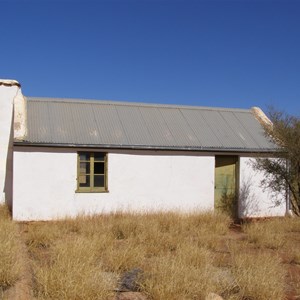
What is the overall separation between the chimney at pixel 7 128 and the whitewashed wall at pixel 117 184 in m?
1.53

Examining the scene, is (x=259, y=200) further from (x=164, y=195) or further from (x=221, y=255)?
(x=221, y=255)

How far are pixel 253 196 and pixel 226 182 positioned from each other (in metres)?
1.03

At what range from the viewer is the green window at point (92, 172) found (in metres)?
12.6

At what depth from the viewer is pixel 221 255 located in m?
7.79

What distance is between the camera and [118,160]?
12.7 m

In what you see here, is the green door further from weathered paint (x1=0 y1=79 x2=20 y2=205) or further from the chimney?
weathered paint (x1=0 y1=79 x2=20 y2=205)

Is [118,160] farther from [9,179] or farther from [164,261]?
[164,261]

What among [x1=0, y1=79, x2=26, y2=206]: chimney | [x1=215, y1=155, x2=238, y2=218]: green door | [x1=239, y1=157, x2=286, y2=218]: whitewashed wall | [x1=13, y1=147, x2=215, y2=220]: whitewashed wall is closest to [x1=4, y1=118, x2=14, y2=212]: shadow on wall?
[x1=0, y1=79, x2=26, y2=206]: chimney

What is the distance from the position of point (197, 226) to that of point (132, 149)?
330 centimetres

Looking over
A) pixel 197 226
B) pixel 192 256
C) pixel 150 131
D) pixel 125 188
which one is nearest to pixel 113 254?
pixel 192 256

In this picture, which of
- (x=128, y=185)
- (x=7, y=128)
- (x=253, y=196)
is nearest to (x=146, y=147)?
(x=128, y=185)

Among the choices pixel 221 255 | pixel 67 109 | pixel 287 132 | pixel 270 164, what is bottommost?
pixel 221 255

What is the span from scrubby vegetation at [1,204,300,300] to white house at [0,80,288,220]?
1.63 meters

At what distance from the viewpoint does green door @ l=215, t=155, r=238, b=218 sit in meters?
13.9
